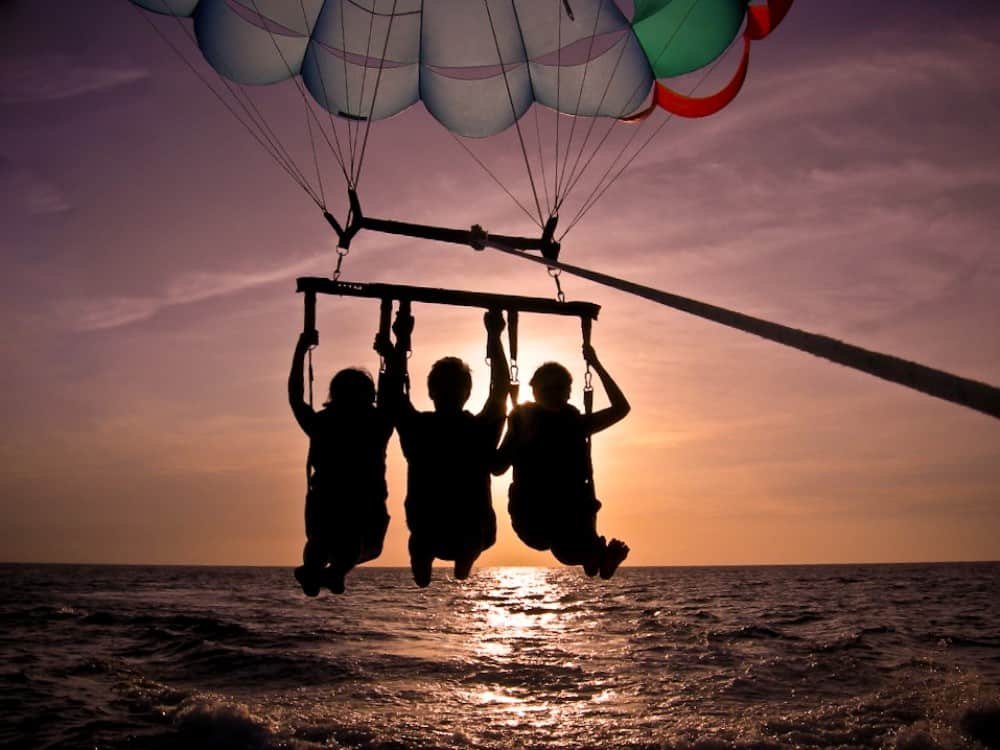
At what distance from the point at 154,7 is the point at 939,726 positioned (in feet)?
44.1

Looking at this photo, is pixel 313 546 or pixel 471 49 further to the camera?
pixel 471 49

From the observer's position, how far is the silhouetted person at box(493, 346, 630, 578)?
579cm

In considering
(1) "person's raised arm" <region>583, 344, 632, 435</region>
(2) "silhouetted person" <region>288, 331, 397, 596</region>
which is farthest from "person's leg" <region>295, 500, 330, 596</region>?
(1) "person's raised arm" <region>583, 344, 632, 435</region>

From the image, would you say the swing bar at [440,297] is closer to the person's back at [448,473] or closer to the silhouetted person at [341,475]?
the silhouetted person at [341,475]

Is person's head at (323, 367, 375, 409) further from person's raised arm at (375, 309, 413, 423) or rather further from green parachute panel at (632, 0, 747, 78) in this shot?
green parachute panel at (632, 0, 747, 78)

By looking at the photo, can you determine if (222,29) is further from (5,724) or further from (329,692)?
(329,692)

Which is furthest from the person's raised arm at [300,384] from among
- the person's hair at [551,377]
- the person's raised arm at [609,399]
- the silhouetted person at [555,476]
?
the person's raised arm at [609,399]

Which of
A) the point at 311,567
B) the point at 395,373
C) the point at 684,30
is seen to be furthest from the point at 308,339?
the point at 684,30

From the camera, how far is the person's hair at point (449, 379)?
224 inches

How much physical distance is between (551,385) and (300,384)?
6.28ft

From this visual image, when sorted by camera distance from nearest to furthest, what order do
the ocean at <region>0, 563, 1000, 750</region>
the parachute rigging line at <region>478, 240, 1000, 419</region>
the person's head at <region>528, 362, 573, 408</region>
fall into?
the parachute rigging line at <region>478, 240, 1000, 419</region>, the person's head at <region>528, 362, 573, 408</region>, the ocean at <region>0, 563, 1000, 750</region>

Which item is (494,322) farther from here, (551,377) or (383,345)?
(383,345)

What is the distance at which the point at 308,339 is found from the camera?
548cm

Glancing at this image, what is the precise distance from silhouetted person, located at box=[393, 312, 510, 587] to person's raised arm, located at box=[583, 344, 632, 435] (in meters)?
0.71
